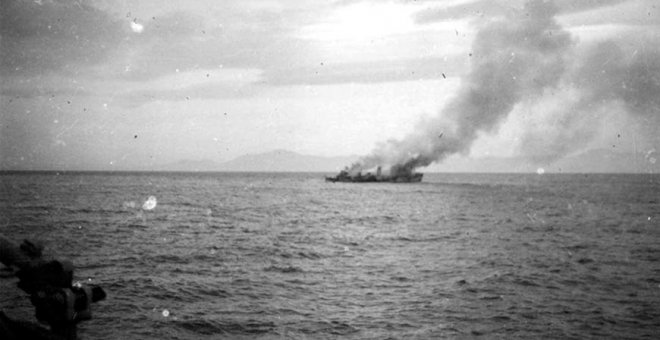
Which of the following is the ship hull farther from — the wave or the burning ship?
the wave

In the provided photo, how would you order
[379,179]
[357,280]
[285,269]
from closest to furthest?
[357,280] → [285,269] → [379,179]

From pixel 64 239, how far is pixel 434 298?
27590 mm

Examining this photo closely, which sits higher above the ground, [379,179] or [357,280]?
[379,179]

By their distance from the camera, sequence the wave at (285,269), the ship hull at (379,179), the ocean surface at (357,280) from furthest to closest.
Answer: the ship hull at (379,179) < the wave at (285,269) < the ocean surface at (357,280)

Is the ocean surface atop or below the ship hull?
below

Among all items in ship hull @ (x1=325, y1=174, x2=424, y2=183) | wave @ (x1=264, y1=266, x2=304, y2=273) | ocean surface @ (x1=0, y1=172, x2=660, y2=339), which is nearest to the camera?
ocean surface @ (x1=0, y1=172, x2=660, y2=339)

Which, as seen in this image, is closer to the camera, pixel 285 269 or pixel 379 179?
pixel 285 269

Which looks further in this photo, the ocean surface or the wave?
the wave

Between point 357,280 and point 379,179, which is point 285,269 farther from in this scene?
point 379,179

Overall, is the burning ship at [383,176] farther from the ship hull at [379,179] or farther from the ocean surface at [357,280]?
the ocean surface at [357,280]

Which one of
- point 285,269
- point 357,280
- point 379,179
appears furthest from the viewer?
point 379,179

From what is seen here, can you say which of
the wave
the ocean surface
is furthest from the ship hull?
the wave

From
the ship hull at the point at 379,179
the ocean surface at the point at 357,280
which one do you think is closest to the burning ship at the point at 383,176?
the ship hull at the point at 379,179

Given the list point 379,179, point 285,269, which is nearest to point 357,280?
point 285,269
